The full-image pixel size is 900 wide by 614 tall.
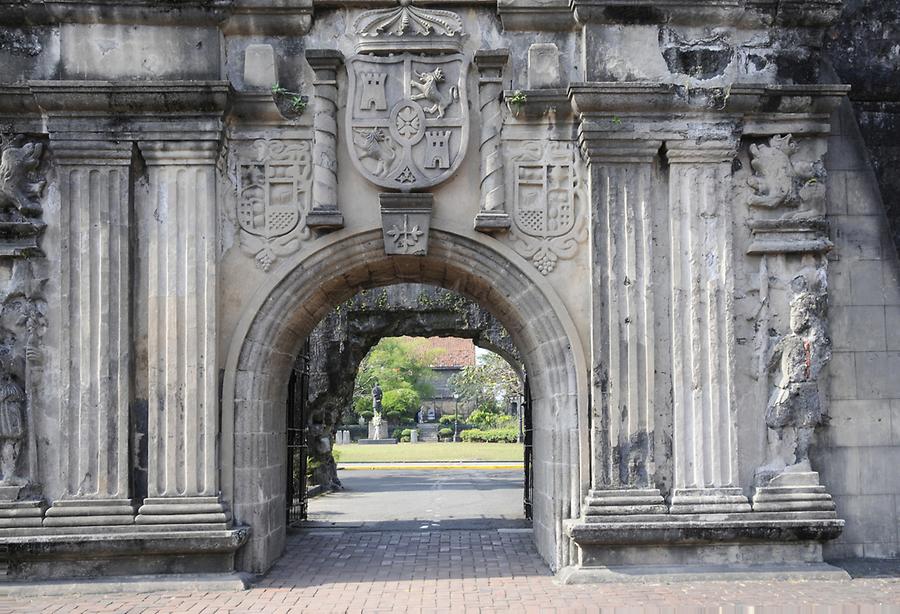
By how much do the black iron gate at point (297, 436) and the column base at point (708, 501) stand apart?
14.6 feet

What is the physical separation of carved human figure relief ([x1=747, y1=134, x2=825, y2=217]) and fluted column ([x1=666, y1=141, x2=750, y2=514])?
27cm

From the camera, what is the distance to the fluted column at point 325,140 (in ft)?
26.1

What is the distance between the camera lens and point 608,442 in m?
7.78

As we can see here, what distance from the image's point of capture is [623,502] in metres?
7.67

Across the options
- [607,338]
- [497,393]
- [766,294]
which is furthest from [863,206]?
[497,393]

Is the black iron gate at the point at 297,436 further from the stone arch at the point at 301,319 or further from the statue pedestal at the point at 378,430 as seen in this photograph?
the statue pedestal at the point at 378,430

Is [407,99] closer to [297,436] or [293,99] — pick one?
[293,99]

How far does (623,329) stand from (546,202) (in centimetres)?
130

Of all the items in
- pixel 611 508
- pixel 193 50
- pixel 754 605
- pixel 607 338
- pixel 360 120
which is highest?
pixel 193 50

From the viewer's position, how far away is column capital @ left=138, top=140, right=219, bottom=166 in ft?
25.8

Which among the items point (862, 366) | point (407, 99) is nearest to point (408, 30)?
point (407, 99)

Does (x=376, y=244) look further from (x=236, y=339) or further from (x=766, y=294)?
(x=766, y=294)

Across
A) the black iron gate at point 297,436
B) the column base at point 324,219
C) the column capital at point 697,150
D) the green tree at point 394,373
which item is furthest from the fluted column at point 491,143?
the green tree at point 394,373

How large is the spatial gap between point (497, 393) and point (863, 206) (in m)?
41.8
